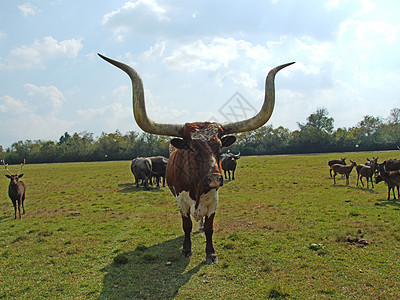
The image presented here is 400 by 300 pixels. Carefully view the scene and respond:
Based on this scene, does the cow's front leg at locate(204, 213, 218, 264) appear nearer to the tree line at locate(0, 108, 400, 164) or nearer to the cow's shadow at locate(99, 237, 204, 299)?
the cow's shadow at locate(99, 237, 204, 299)

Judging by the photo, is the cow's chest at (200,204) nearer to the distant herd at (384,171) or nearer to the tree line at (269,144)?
the distant herd at (384,171)

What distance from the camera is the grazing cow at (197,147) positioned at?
5.05 meters

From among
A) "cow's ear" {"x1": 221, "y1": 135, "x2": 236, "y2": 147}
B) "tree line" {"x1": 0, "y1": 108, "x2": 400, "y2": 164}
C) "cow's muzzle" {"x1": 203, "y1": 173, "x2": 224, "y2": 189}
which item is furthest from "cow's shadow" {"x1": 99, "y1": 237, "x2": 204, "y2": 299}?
"tree line" {"x1": 0, "y1": 108, "x2": 400, "y2": 164}

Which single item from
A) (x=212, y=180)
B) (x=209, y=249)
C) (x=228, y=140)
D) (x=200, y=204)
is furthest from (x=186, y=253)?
(x=228, y=140)

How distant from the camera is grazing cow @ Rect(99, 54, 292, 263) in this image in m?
5.05

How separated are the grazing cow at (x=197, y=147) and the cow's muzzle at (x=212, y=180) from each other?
0.15 feet

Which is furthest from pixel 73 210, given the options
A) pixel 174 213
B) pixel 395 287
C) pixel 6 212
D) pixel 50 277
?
pixel 395 287

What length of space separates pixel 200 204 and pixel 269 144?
75.0m

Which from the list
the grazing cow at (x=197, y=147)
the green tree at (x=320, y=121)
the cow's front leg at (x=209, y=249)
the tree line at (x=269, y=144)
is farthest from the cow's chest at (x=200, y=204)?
the green tree at (x=320, y=121)

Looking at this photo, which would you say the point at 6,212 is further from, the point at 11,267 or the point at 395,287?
the point at 395,287

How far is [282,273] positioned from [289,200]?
7.40 meters

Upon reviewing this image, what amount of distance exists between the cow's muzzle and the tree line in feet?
203

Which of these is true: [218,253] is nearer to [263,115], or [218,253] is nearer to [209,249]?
[209,249]

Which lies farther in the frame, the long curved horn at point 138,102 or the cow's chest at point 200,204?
the cow's chest at point 200,204
